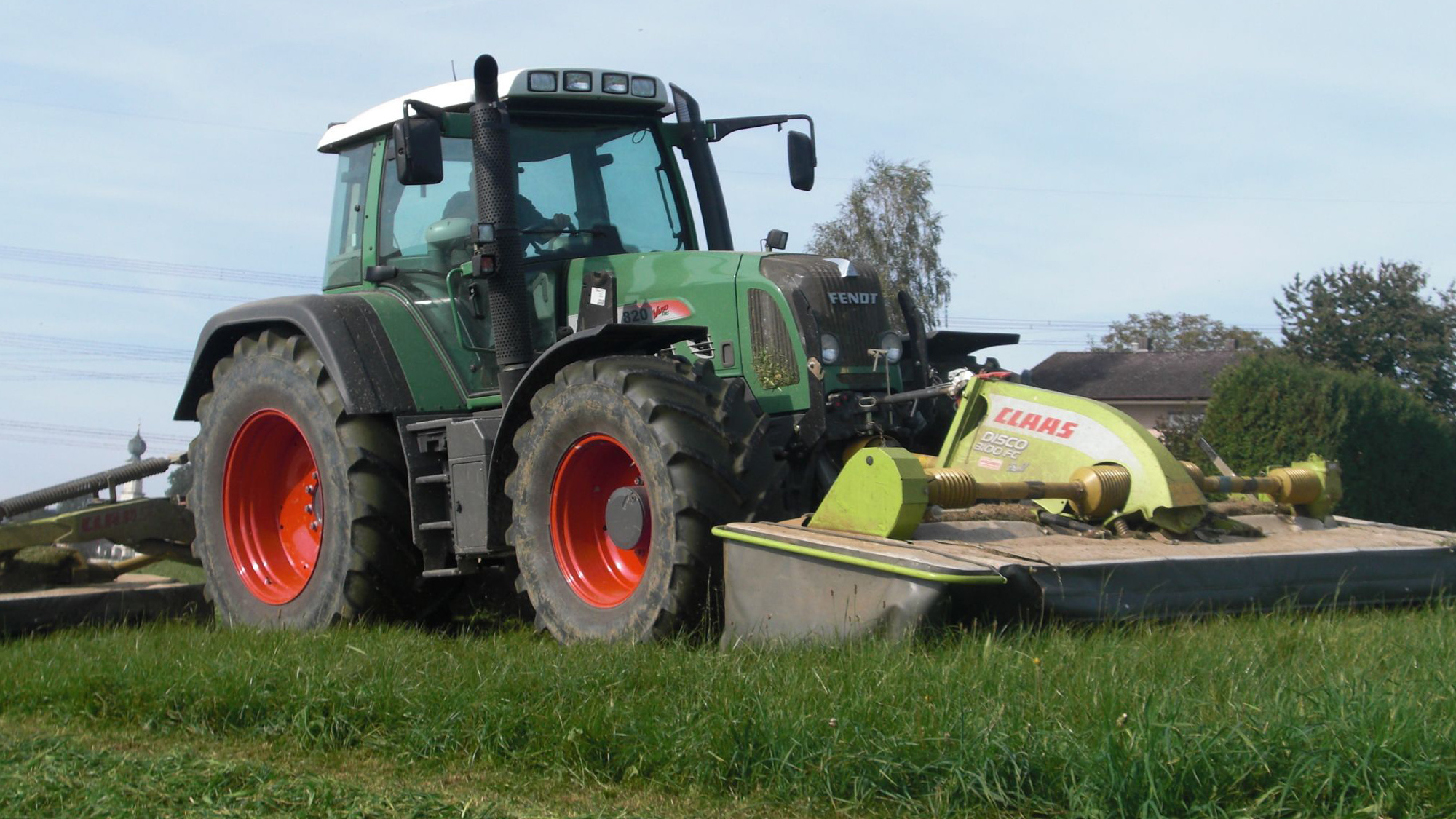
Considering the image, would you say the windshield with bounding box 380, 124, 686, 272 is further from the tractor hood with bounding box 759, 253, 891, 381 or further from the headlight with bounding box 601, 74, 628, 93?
the tractor hood with bounding box 759, 253, 891, 381

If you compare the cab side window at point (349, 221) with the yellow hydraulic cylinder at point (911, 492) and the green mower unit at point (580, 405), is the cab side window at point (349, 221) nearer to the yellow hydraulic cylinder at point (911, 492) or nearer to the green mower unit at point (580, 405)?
the green mower unit at point (580, 405)

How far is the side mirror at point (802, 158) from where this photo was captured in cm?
747

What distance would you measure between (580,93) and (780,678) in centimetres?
377

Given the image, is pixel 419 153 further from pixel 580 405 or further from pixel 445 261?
pixel 580 405

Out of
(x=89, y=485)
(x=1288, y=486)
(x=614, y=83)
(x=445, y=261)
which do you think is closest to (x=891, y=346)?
(x=1288, y=486)

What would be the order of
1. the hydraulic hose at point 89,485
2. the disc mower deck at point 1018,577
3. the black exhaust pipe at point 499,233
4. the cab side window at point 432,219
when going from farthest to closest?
the hydraulic hose at point 89,485 → the cab side window at point 432,219 → the black exhaust pipe at point 499,233 → the disc mower deck at point 1018,577

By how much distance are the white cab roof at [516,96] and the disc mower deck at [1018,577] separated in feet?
9.20

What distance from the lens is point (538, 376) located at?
248 inches

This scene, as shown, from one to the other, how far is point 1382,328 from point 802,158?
117 ft

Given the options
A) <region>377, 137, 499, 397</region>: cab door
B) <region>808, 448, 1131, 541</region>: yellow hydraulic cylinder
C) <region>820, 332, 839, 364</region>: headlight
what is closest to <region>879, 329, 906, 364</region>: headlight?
<region>820, 332, 839, 364</region>: headlight

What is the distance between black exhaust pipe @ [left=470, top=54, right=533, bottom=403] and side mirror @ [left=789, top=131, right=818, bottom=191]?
157 centimetres

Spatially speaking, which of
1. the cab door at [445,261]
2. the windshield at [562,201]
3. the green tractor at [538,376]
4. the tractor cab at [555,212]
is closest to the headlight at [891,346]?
the green tractor at [538,376]

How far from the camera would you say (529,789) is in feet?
12.6

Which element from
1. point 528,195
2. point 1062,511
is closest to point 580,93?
point 528,195
